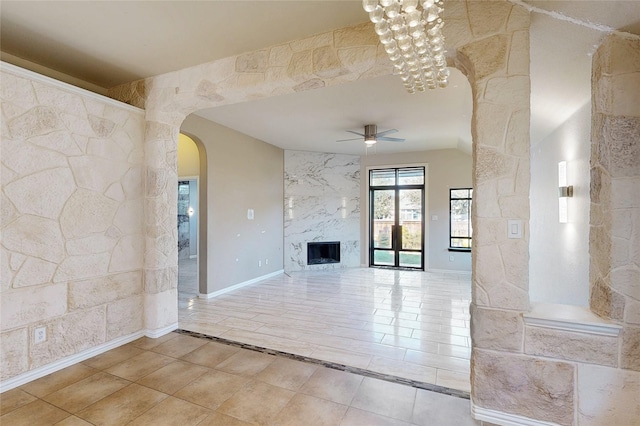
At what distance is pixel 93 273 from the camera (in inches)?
115

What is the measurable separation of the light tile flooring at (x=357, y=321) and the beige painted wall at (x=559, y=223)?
1.11 meters

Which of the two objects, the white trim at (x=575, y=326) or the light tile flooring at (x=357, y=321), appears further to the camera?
the light tile flooring at (x=357, y=321)

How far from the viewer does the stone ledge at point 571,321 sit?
1767mm

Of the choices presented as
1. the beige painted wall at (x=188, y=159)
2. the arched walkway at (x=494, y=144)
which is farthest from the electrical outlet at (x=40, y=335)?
the arched walkway at (x=494, y=144)

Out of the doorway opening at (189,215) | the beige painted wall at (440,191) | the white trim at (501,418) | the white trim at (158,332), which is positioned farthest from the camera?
the beige painted wall at (440,191)

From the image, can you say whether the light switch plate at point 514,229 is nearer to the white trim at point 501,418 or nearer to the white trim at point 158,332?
the white trim at point 501,418

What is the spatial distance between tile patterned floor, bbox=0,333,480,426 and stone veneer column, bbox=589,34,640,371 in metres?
1.13

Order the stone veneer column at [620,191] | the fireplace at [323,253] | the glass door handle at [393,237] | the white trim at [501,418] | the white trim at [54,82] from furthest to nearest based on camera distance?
the glass door handle at [393,237]
the fireplace at [323,253]
the white trim at [54,82]
the white trim at [501,418]
the stone veneer column at [620,191]

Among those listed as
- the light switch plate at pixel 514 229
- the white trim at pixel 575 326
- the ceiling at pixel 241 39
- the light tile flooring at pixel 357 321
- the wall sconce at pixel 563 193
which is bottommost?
the light tile flooring at pixel 357 321

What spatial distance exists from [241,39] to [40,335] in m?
3.05

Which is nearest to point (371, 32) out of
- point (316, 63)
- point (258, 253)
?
point (316, 63)

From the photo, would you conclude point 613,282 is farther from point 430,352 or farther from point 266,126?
point 266,126

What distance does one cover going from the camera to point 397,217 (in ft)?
25.0

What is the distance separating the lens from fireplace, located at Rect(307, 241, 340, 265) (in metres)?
7.36
